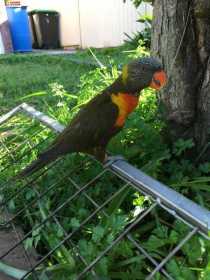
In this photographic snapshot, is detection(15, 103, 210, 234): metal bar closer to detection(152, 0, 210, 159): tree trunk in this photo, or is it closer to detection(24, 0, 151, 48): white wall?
detection(152, 0, 210, 159): tree trunk

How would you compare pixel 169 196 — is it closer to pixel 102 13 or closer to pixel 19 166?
pixel 19 166

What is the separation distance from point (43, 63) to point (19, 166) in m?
5.39

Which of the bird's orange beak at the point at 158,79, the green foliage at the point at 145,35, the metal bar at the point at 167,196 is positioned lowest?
the green foliage at the point at 145,35

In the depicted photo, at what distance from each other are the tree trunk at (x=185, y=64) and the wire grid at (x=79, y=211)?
0.43 meters

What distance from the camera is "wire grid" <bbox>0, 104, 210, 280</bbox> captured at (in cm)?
142

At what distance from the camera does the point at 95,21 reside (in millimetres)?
11703

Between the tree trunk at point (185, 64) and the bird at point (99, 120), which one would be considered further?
the tree trunk at point (185, 64)

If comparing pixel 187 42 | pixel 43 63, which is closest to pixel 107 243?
pixel 187 42

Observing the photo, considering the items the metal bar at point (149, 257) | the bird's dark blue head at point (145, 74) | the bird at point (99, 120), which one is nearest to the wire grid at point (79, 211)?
the metal bar at point (149, 257)

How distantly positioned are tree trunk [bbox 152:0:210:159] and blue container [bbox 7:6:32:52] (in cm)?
997

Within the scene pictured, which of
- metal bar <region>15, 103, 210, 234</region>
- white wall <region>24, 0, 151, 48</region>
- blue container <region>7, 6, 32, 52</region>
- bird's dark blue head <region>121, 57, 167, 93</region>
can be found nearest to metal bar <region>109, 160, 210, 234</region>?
Result: metal bar <region>15, 103, 210, 234</region>

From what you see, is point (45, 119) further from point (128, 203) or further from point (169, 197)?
point (169, 197)

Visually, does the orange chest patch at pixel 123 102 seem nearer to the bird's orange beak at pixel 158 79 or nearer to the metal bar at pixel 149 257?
the bird's orange beak at pixel 158 79

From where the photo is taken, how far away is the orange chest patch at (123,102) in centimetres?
186
